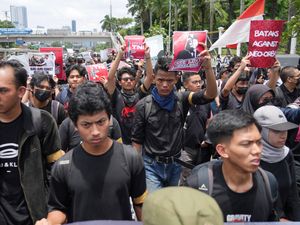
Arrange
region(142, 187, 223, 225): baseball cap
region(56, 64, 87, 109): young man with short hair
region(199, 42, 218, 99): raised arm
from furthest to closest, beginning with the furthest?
region(56, 64, 87, 109): young man with short hair, region(199, 42, 218, 99): raised arm, region(142, 187, 223, 225): baseball cap

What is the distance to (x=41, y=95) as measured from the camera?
13.9ft

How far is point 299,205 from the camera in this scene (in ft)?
8.68

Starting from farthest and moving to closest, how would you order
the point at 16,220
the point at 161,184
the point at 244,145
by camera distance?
the point at 161,184
the point at 16,220
the point at 244,145

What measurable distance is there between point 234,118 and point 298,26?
21.2ft

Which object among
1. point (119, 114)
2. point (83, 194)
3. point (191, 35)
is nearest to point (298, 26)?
point (191, 35)

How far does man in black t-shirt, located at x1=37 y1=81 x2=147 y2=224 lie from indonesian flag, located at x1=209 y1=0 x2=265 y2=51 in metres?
3.44

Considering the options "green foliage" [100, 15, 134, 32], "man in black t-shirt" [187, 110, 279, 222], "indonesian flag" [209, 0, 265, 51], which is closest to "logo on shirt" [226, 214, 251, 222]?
"man in black t-shirt" [187, 110, 279, 222]

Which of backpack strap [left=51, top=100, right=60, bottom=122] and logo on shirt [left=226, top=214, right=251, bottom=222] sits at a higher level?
backpack strap [left=51, top=100, right=60, bottom=122]

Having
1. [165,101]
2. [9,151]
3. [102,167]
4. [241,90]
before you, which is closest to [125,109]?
[165,101]

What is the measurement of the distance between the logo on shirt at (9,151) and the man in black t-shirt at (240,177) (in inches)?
45.3

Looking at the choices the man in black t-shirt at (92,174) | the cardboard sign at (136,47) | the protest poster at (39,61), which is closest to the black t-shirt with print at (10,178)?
the man in black t-shirt at (92,174)

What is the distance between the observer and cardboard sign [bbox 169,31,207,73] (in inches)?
154

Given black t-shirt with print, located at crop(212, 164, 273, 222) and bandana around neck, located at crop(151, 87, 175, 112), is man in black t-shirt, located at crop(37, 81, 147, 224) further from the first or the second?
bandana around neck, located at crop(151, 87, 175, 112)

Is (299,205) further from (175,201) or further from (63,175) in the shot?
(175,201)
